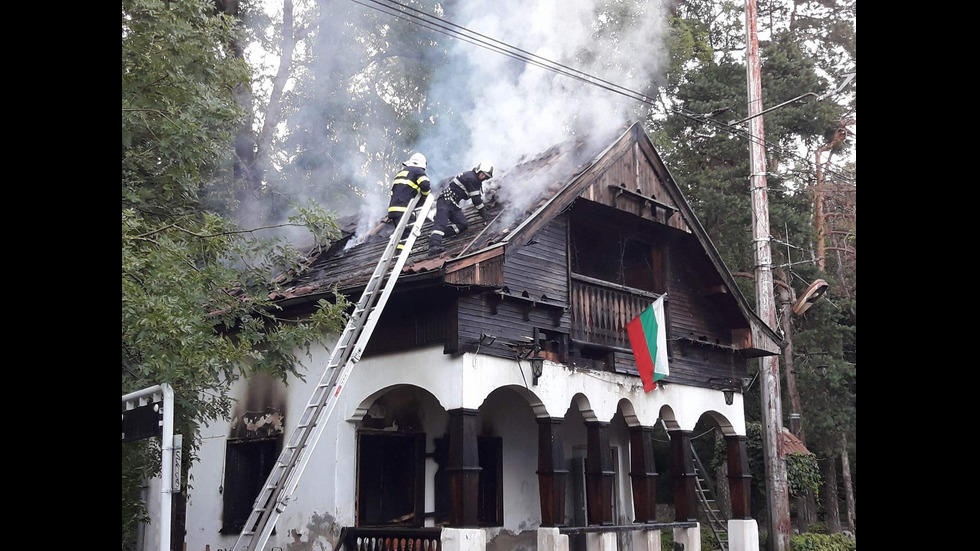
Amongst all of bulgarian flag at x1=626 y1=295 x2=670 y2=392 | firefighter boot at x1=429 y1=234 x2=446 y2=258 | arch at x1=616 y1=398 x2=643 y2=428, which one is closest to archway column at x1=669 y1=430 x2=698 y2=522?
arch at x1=616 y1=398 x2=643 y2=428

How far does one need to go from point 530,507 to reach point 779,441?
4862 mm

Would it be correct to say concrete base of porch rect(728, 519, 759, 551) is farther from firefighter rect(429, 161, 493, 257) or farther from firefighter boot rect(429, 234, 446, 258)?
firefighter boot rect(429, 234, 446, 258)

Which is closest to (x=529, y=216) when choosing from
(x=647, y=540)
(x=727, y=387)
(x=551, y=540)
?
(x=551, y=540)

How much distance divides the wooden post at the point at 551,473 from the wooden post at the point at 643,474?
2.28 m

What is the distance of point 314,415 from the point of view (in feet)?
33.6

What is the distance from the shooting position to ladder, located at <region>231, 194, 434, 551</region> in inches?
386

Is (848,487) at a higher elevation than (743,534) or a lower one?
higher

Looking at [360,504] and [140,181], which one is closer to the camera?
[140,181]

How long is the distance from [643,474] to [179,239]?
8303 mm

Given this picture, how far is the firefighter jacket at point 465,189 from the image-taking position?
45.5 ft

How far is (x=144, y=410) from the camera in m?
8.23

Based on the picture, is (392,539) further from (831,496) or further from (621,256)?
(831,496)
